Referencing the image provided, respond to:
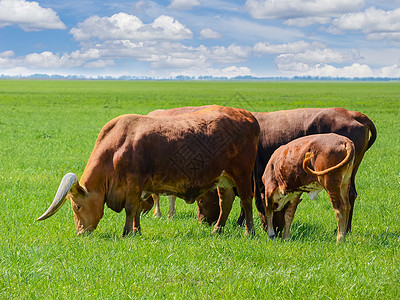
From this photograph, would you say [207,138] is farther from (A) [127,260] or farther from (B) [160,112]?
(B) [160,112]

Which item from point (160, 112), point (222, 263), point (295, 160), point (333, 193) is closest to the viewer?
point (222, 263)

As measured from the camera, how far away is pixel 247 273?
5.55 m

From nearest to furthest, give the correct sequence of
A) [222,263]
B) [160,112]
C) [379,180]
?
[222,263], [160,112], [379,180]

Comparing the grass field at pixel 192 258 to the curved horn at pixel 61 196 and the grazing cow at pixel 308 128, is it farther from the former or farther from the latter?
the grazing cow at pixel 308 128

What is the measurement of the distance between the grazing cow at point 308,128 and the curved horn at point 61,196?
2839 mm

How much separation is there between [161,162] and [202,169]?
646mm

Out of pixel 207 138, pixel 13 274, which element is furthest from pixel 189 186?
pixel 13 274

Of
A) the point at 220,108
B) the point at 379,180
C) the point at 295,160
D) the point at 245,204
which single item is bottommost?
the point at 379,180

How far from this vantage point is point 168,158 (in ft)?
23.4

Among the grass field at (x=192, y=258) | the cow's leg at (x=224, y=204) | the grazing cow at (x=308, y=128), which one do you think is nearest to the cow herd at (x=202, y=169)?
the cow's leg at (x=224, y=204)

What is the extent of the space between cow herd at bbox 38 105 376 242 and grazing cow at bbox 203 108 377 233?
790 millimetres

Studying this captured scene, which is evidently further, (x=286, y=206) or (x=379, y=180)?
(x=379, y=180)

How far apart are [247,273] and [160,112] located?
18.7 feet

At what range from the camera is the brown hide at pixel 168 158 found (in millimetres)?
6961
